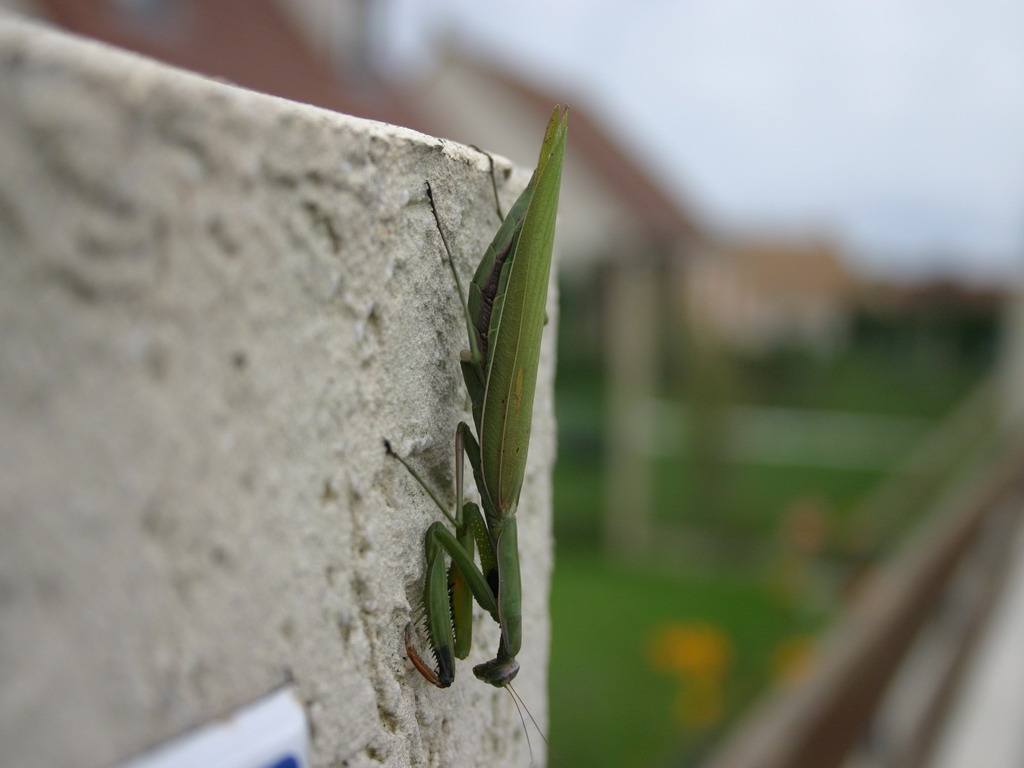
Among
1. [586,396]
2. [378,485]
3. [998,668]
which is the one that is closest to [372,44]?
[586,396]

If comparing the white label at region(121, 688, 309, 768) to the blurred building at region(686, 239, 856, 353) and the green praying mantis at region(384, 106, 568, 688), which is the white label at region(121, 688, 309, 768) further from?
the blurred building at region(686, 239, 856, 353)

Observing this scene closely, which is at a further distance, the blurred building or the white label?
the blurred building

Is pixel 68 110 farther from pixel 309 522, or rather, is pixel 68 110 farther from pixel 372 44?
pixel 372 44

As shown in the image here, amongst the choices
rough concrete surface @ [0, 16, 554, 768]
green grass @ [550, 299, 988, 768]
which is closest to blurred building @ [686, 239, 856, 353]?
green grass @ [550, 299, 988, 768]

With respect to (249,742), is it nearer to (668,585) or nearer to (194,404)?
(194,404)

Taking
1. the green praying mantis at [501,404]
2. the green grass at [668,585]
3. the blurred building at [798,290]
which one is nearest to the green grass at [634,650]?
the green grass at [668,585]

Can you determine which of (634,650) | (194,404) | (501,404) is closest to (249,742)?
(194,404)
